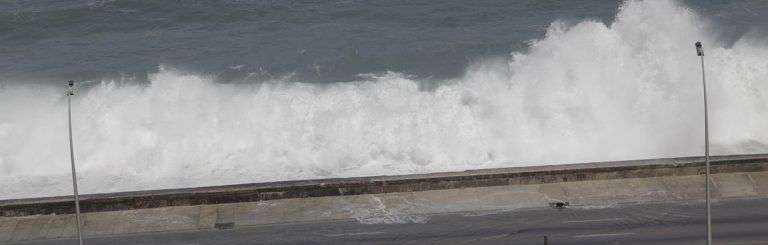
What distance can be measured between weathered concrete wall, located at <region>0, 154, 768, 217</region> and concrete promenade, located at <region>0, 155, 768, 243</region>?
31mm

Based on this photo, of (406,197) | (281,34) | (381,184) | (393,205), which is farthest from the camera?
(281,34)

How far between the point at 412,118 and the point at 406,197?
8.44m

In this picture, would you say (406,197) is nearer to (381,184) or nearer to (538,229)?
(381,184)

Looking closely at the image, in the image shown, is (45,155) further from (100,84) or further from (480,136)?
(480,136)

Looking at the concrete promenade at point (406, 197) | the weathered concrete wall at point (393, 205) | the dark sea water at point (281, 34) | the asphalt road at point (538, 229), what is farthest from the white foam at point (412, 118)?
the asphalt road at point (538, 229)

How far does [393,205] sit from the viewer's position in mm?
38031

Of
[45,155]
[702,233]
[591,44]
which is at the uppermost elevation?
[591,44]

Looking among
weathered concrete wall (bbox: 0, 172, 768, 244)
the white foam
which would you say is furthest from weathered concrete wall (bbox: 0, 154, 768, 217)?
the white foam

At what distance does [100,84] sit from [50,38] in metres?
7.75

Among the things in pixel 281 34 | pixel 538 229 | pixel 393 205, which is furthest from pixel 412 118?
pixel 281 34

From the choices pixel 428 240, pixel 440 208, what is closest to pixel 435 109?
pixel 440 208

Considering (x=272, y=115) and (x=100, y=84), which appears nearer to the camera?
(x=272, y=115)

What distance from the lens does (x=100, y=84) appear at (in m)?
50.6

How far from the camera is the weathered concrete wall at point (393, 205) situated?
1451 inches
